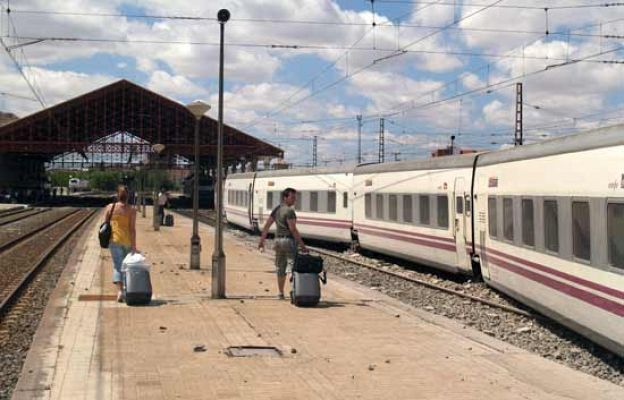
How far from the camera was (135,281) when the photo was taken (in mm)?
12820

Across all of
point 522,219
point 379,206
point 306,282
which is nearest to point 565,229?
point 522,219

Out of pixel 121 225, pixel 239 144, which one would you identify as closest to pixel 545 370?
pixel 121 225

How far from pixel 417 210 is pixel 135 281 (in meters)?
9.39

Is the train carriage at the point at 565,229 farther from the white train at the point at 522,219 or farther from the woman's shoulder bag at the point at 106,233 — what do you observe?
the woman's shoulder bag at the point at 106,233

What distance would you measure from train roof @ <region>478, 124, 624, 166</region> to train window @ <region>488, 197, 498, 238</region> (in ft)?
2.34

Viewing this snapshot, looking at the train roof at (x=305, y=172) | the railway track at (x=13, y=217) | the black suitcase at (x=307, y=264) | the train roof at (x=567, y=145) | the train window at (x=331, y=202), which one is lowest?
the black suitcase at (x=307, y=264)

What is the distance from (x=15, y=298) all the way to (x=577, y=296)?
9.99m

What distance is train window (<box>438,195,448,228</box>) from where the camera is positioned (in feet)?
60.7

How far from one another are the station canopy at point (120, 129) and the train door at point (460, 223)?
55276 mm

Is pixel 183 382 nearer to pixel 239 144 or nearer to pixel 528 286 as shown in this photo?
pixel 528 286

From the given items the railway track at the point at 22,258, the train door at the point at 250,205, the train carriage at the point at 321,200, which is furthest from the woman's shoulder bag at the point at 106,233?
the train door at the point at 250,205

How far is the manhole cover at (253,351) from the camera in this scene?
9102 mm

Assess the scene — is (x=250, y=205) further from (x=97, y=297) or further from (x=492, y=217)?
(x=97, y=297)

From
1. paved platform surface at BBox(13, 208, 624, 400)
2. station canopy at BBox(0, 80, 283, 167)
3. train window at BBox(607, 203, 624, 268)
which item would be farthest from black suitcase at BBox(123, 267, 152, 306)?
station canopy at BBox(0, 80, 283, 167)
